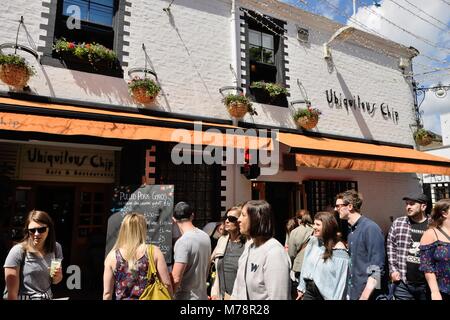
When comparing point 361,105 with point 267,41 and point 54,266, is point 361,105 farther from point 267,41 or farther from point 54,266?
point 54,266

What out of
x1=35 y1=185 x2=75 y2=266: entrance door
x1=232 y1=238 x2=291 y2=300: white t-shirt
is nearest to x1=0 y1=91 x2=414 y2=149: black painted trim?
x1=35 y1=185 x2=75 y2=266: entrance door

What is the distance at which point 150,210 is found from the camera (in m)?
5.26

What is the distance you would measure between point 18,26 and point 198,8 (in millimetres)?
4157

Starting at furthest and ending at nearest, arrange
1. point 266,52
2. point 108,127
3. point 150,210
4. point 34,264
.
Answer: point 266,52, point 108,127, point 150,210, point 34,264

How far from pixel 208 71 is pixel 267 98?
6.04 ft

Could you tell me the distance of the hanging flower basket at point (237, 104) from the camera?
7.87 metres

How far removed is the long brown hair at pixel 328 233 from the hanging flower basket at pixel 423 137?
33.2 feet

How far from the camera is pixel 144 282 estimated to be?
9.11 feet

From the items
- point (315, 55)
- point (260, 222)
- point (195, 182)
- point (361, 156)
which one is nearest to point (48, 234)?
point (260, 222)

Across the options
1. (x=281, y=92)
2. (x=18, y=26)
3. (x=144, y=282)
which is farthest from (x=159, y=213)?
(x=281, y=92)

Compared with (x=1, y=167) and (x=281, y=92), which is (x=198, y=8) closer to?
(x=281, y=92)

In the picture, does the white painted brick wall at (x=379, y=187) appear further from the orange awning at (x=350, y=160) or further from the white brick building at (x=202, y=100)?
the orange awning at (x=350, y=160)

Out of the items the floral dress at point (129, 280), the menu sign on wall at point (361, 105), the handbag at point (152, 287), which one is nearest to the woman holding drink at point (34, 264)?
the floral dress at point (129, 280)

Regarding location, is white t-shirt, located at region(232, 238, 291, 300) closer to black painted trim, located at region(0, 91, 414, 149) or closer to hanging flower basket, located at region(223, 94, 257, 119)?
black painted trim, located at region(0, 91, 414, 149)
